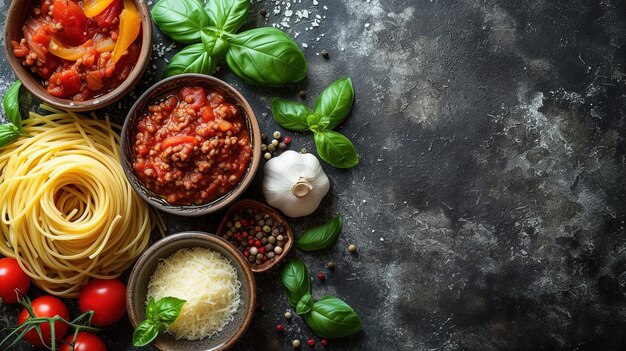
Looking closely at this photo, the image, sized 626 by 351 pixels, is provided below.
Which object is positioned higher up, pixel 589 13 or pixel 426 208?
pixel 589 13

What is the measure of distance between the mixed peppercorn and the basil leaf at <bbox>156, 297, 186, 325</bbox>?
0.55 metres

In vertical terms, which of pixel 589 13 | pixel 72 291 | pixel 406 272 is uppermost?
pixel 589 13

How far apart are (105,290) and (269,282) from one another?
0.93 metres

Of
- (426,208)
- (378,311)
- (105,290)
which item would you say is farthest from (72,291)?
(426,208)

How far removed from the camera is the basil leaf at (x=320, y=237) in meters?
3.78

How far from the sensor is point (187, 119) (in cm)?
347

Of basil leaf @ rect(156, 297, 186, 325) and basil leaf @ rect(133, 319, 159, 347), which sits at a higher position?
basil leaf @ rect(156, 297, 186, 325)

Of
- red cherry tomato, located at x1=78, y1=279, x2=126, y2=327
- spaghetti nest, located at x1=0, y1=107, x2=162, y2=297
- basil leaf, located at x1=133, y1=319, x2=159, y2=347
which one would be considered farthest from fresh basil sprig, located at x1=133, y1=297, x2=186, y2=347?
spaghetti nest, located at x1=0, y1=107, x2=162, y2=297

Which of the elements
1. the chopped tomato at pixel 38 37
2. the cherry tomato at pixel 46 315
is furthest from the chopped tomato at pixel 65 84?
the cherry tomato at pixel 46 315

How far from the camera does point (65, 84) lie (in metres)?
3.44

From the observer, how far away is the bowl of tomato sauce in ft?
11.2

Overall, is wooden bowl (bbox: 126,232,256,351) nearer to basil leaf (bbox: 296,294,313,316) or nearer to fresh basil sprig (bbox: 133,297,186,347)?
fresh basil sprig (bbox: 133,297,186,347)

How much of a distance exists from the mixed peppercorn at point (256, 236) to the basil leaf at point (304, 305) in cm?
29

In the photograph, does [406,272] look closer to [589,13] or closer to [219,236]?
[219,236]
